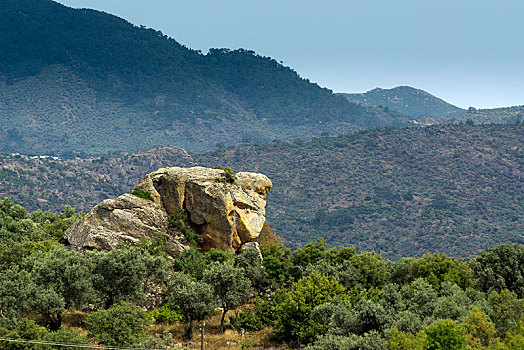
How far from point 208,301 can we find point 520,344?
24673mm

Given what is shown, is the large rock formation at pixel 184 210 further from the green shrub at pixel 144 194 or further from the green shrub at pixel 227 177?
the green shrub at pixel 144 194

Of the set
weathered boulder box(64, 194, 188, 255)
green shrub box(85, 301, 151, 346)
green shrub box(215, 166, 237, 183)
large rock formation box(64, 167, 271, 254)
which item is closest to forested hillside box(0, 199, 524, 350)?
green shrub box(85, 301, 151, 346)

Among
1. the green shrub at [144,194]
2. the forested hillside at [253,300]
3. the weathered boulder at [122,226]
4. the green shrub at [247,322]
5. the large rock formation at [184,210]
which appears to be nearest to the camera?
the forested hillside at [253,300]

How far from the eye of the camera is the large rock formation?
5384 centimetres

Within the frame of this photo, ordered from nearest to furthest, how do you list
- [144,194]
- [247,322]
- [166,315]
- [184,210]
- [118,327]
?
[118,327] → [166,315] → [247,322] → [144,194] → [184,210]

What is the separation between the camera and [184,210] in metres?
57.6

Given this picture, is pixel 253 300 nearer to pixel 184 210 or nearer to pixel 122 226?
pixel 184 210

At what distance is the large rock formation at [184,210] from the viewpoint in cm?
5384

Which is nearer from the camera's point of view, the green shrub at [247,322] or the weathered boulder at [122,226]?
the green shrub at [247,322]

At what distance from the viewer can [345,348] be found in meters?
34.2

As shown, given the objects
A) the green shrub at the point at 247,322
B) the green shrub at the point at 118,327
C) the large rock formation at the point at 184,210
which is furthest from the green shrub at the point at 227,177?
the green shrub at the point at 118,327

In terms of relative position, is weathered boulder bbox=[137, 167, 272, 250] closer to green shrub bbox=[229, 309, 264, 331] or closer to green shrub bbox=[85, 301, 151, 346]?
green shrub bbox=[229, 309, 264, 331]

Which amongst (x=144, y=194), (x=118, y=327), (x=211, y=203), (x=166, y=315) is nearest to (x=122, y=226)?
(x=144, y=194)

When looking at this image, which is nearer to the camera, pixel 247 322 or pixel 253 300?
pixel 247 322
